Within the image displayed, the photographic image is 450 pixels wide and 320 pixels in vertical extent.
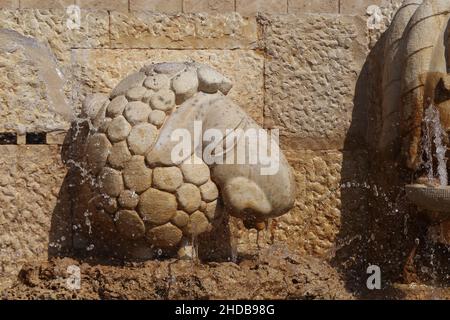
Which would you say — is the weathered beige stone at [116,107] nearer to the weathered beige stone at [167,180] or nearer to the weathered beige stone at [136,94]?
the weathered beige stone at [136,94]

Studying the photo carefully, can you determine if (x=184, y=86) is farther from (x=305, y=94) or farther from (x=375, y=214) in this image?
(x=375, y=214)

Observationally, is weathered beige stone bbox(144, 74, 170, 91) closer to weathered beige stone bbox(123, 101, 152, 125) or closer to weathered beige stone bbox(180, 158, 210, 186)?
weathered beige stone bbox(123, 101, 152, 125)

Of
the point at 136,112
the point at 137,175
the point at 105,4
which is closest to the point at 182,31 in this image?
the point at 105,4

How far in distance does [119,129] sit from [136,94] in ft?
0.57

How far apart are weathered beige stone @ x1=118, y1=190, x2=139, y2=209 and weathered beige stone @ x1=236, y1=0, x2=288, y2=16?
1189 millimetres

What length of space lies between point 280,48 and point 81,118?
102 cm

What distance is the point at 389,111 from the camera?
4535mm

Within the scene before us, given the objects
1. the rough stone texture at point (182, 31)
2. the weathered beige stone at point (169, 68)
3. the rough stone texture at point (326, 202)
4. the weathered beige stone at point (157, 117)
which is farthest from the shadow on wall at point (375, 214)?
the weathered beige stone at point (157, 117)

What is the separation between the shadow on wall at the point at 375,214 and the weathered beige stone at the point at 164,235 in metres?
0.92

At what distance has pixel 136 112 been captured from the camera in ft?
13.4

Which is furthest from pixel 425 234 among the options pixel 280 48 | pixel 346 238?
pixel 280 48

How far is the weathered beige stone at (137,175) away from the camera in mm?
4020

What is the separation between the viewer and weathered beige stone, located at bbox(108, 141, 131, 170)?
4.05m

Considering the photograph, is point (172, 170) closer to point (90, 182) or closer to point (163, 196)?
point (163, 196)
